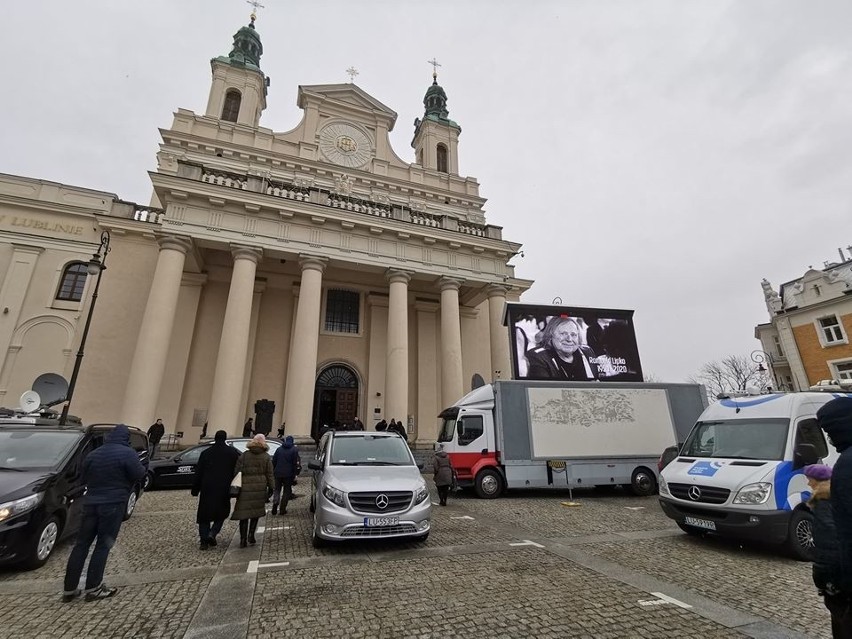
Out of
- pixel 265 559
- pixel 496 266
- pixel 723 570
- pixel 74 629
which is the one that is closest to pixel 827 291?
pixel 496 266

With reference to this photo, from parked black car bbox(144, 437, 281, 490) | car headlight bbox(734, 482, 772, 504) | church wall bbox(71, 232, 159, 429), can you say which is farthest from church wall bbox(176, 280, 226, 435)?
car headlight bbox(734, 482, 772, 504)

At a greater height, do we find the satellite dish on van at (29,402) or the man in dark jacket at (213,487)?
the satellite dish on van at (29,402)

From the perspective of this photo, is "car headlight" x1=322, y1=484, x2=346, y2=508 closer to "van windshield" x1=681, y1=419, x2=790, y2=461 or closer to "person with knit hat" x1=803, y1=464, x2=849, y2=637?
"person with knit hat" x1=803, y1=464, x2=849, y2=637

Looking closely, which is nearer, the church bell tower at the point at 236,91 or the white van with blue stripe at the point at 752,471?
the white van with blue stripe at the point at 752,471

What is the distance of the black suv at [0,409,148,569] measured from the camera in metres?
4.50

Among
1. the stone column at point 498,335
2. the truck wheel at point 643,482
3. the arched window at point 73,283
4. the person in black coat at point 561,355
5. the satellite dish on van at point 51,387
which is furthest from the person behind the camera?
the stone column at point 498,335

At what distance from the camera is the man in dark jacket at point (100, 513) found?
3.89m

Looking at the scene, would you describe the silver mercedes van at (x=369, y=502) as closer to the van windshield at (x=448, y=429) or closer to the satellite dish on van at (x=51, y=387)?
the van windshield at (x=448, y=429)

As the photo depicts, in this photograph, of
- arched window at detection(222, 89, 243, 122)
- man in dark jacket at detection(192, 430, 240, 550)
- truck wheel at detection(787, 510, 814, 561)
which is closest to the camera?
truck wheel at detection(787, 510, 814, 561)

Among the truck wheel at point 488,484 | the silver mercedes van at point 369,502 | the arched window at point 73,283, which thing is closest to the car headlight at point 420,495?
the silver mercedes van at point 369,502

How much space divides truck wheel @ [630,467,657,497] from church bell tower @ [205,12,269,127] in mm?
26504

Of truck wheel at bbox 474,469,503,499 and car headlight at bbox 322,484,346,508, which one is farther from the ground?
car headlight at bbox 322,484,346,508

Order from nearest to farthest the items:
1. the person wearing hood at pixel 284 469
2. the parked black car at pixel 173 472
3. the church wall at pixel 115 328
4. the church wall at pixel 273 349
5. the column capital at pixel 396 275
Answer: the person wearing hood at pixel 284 469 → the parked black car at pixel 173 472 → the church wall at pixel 115 328 → the column capital at pixel 396 275 → the church wall at pixel 273 349

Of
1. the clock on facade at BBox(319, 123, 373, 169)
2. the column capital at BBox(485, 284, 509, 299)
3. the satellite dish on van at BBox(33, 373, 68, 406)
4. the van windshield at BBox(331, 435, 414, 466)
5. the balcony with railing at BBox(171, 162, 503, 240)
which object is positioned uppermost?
the clock on facade at BBox(319, 123, 373, 169)
